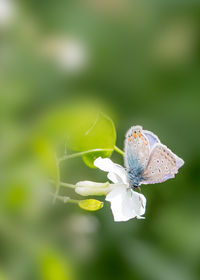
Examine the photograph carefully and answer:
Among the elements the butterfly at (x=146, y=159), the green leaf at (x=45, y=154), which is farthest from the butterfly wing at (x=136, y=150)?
the green leaf at (x=45, y=154)

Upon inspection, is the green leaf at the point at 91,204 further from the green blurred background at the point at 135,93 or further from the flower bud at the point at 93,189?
the green blurred background at the point at 135,93

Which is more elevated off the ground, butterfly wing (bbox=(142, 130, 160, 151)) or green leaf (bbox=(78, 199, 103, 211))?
butterfly wing (bbox=(142, 130, 160, 151))

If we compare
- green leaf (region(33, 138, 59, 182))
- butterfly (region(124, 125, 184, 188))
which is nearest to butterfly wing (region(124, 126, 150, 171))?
butterfly (region(124, 125, 184, 188))

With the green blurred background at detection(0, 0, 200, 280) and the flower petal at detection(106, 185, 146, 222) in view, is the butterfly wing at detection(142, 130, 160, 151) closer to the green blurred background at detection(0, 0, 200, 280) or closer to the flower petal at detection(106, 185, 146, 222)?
the flower petal at detection(106, 185, 146, 222)

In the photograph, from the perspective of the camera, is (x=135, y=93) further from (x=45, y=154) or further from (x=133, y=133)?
(x=45, y=154)

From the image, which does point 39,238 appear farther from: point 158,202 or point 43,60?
point 158,202

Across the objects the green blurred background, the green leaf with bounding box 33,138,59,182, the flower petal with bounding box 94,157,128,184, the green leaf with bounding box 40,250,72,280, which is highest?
the green leaf with bounding box 33,138,59,182

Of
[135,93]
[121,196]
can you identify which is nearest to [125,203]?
[121,196]
